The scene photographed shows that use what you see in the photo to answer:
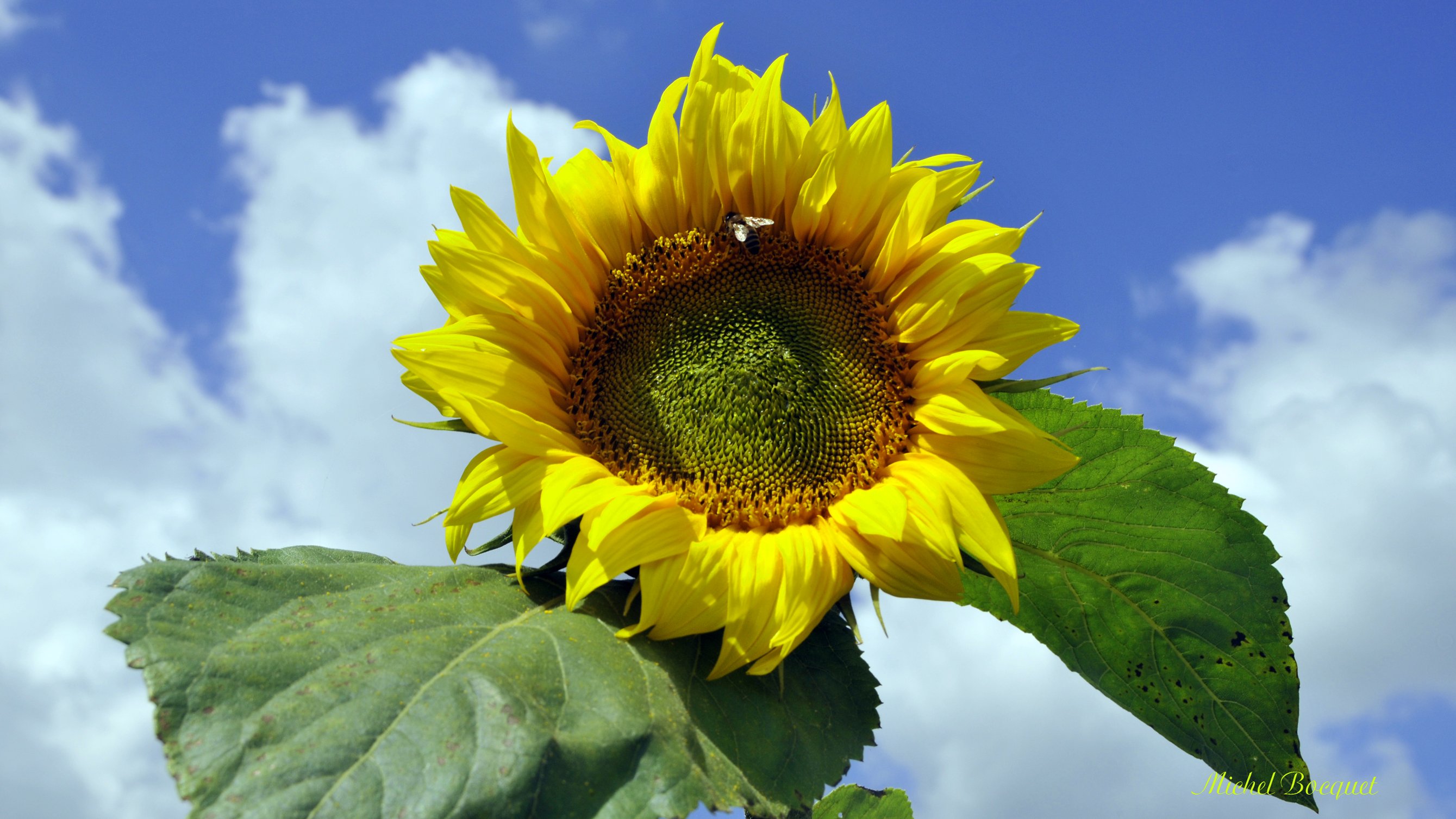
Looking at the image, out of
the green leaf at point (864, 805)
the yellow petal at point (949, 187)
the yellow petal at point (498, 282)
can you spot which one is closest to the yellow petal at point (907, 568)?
the yellow petal at point (949, 187)

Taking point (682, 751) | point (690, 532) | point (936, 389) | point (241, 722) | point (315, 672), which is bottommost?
point (241, 722)

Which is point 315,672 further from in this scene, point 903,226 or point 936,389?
point 903,226

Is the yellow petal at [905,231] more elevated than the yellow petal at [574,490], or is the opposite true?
the yellow petal at [905,231]

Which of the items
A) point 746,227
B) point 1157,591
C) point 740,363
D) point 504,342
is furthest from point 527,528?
point 1157,591

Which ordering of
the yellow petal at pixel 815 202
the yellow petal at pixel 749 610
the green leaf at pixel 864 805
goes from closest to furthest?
the yellow petal at pixel 749 610, the yellow petal at pixel 815 202, the green leaf at pixel 864 805

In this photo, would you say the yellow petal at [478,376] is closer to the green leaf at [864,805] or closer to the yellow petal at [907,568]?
the yellow petal at [907,568]

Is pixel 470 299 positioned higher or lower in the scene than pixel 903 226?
lower

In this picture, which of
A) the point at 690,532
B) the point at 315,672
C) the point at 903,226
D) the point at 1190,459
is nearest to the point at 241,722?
the point at 315,672
